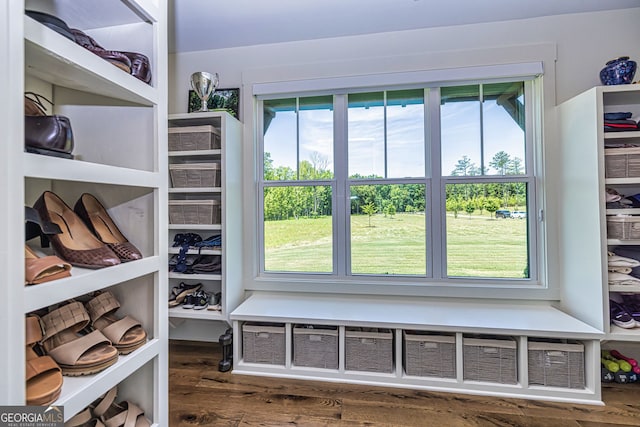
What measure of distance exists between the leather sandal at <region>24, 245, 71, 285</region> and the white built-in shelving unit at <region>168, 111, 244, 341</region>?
133 centimetres

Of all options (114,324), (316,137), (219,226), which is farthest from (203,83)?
(114,324)

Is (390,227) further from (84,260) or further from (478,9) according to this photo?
(84,260)

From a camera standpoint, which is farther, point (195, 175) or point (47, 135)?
point (195, 175)

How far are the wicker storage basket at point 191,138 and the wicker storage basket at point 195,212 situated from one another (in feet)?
1.33

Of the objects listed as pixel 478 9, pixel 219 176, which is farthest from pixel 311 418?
pixel 478 9

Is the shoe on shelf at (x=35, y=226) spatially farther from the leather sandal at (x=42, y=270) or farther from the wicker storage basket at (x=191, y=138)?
the wicker storage basket at (x=191, y=138)

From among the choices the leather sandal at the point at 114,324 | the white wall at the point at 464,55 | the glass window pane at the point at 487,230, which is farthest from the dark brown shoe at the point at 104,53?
the glass window pane at the point at 487,230

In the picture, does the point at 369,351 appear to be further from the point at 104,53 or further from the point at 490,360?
the point at 104,53

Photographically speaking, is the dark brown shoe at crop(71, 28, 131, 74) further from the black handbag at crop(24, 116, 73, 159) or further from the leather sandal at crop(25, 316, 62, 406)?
the leather sandal at crop(25, 316, 62, 406)

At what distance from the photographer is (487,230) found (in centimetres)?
233

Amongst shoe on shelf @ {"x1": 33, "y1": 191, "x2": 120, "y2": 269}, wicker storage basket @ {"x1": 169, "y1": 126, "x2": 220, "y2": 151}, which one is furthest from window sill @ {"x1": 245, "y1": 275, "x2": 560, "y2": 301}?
shoe on shelf @ {"x1": 33, "y1": 191, "x2": 120, "y2": 269}

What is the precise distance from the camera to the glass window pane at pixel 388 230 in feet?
7.87

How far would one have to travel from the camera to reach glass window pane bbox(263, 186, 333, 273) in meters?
2.53

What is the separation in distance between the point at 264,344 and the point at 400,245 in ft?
4.10
